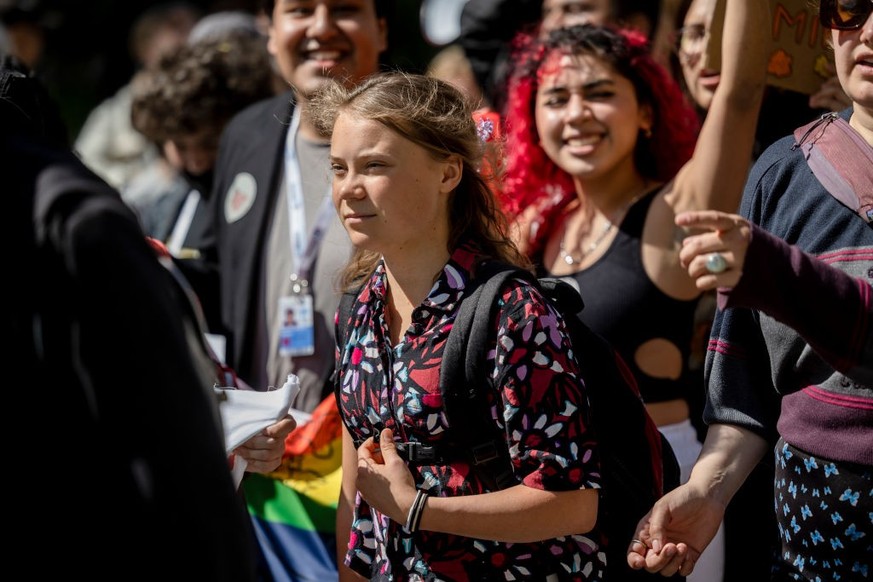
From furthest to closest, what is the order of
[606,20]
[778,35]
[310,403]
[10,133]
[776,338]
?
[606,20] → [310,403] → [778,35] → [776,338] → [10,133]

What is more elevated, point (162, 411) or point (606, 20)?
point (606, 20)

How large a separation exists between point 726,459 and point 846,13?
866mm

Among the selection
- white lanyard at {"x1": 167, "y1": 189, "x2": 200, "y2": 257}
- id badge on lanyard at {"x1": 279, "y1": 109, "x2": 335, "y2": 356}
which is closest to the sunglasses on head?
id badge on lanyard at {"x1": 279, "y1": 109, "x2": 335, "y2": 356}

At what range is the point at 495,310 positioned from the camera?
217 cm

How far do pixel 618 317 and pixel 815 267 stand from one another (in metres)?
1.34

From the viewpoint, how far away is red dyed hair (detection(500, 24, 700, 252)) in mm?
3396

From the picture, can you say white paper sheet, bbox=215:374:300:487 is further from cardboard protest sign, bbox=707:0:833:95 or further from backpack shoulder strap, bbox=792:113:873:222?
cardboard protest sign, bbox=707:0:833:95

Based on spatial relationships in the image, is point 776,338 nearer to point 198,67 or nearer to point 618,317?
point 618,317

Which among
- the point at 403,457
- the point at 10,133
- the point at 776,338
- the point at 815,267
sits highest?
the point at 10,133

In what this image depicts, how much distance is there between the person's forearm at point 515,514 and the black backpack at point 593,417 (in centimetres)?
7

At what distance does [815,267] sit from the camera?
175 cm

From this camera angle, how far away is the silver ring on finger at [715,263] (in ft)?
5.59

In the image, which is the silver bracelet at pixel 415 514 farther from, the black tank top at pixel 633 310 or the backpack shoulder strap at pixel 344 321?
the black tank top at pixel 633 310

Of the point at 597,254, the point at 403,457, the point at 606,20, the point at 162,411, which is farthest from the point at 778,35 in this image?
the point at 162,411
